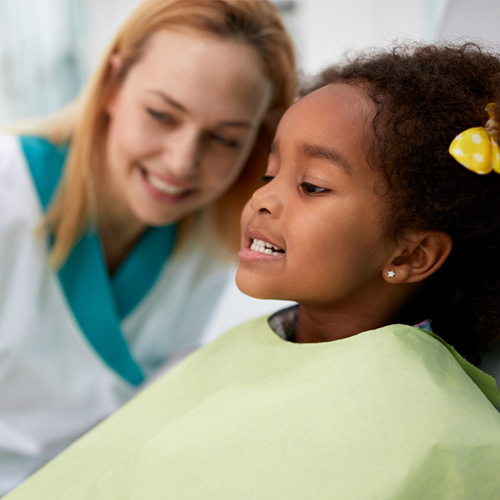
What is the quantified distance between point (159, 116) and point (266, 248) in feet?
1.52

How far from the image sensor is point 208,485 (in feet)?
1.79

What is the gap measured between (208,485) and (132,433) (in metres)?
0.19

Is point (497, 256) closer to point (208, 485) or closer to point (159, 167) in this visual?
point (208, 485)

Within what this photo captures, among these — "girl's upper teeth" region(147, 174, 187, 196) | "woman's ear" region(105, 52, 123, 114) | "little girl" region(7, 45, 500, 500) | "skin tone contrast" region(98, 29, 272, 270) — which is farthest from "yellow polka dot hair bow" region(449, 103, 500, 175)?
"woman's ear" region(105, 52, 123, 114)

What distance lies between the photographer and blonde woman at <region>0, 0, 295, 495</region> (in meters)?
1.03

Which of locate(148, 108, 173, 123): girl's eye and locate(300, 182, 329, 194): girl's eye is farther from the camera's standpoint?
locate(148, 108, 173, 123): girl's eye

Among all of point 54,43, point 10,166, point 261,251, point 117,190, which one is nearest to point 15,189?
point 10,166

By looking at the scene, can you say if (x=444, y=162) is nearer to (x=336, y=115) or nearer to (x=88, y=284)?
(x=336, y=115)

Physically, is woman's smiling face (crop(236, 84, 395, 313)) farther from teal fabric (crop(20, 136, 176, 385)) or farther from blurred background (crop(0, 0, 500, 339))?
blurred background (crop(0, 0, 500, 339))

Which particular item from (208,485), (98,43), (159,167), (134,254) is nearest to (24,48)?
(98,43)

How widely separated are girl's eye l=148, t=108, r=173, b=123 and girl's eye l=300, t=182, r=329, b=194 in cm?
46

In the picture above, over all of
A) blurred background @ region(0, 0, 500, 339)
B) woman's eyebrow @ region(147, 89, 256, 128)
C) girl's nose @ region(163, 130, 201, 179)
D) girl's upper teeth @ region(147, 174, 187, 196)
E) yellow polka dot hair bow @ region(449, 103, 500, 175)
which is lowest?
blurred background @ region(0, 0, 500, 339)

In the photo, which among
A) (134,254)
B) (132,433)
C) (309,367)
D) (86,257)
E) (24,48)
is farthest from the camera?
(24,48)

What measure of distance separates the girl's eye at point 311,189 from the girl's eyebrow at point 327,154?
0.09ft
